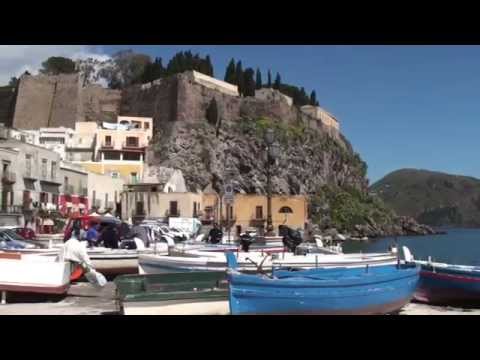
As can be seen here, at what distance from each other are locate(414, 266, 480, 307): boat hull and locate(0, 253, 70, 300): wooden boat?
669 cm

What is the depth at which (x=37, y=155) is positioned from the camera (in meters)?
33.3

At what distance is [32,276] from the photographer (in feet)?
32.2

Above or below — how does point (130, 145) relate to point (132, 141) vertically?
below

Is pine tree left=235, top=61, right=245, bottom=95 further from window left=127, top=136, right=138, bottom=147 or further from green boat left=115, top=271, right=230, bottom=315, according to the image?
green boat left=115, top=271, right=230, bottom=315

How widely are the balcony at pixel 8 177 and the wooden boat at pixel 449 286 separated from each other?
24.3m

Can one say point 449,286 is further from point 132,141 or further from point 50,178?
point 132,141

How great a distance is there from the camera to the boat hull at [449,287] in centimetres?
1071

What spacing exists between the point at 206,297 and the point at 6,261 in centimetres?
366

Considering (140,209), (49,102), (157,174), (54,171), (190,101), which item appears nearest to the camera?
(54,171)

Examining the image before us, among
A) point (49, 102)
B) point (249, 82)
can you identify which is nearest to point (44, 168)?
point (49, 102)

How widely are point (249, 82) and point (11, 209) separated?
54407mm

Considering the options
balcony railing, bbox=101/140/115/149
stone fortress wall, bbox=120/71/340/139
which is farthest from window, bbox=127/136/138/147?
stone fortress wall, bbox=120/71/340/139
